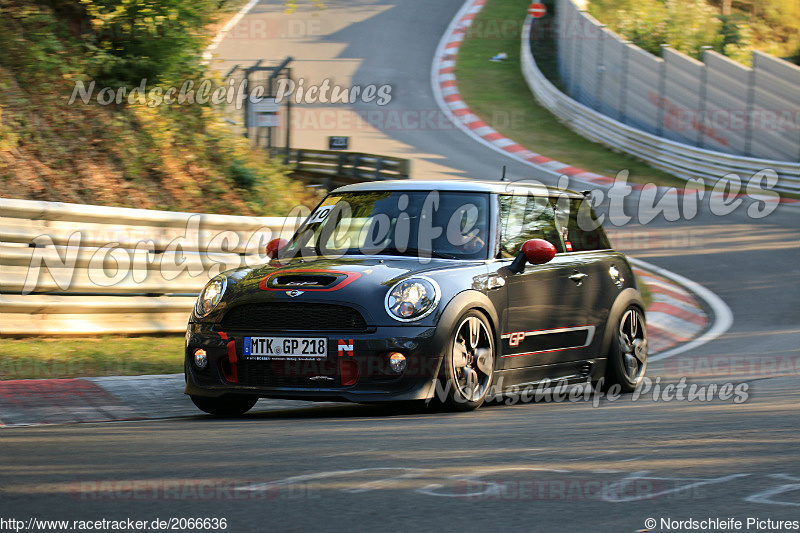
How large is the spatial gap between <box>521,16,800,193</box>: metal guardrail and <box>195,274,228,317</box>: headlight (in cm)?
1743

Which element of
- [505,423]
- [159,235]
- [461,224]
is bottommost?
[159,235]

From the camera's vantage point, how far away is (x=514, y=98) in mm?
29594

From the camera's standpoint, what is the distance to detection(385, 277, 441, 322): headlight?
6457 millimetres

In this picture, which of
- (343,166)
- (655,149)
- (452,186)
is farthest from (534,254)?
(655,149)

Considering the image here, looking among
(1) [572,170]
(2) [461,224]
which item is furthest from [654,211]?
(2) [461,224]

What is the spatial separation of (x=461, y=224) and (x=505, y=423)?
65.7 inches

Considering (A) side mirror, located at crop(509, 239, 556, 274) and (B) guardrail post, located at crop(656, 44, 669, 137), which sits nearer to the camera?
(A) side mirror, located at crop(509, 239, 556, 274)

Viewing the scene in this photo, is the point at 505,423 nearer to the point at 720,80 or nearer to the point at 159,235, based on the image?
the point at 159,235

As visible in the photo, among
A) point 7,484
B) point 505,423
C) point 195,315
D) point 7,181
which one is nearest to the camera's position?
point 7,484

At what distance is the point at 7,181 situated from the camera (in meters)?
10.7

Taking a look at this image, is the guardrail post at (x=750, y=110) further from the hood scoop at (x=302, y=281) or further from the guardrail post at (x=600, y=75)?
the hood scoop at (x=302, y=281)

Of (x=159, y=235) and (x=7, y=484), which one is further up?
(x=7, y=484)

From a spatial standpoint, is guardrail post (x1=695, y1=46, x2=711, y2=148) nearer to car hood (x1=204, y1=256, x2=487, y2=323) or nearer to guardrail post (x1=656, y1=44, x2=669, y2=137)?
guardrail post (x1=656, y1=44, x2=669, y2=137)

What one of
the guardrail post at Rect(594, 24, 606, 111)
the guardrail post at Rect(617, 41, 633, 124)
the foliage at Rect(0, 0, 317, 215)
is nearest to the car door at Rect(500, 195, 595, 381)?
the foliage at Rect(0, 0, 317, 215)
